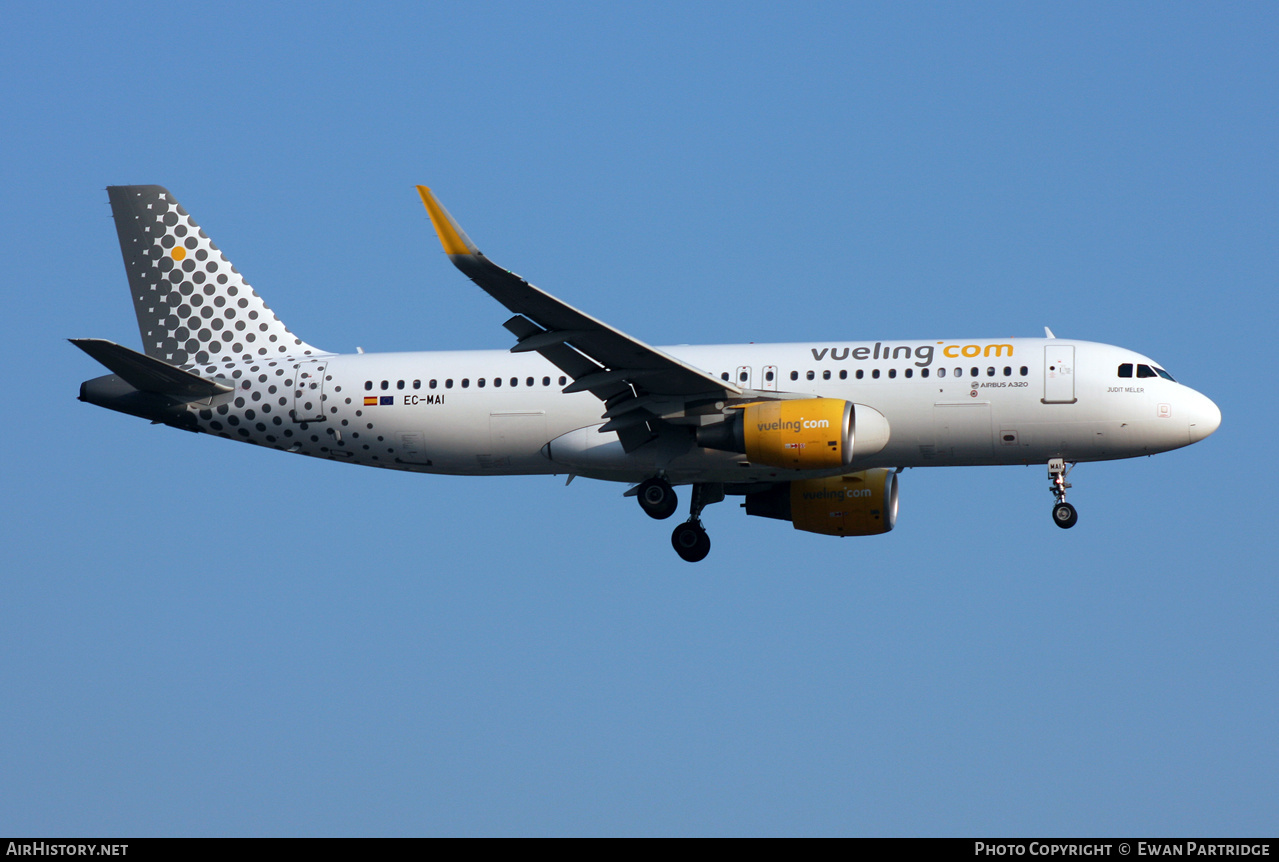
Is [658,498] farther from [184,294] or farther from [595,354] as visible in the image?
[184,294]

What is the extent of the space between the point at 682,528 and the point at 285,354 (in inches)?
446

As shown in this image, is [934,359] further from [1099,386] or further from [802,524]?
[802,524]

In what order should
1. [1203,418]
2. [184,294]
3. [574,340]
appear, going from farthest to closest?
[184,294], [1203,418], [574,340]

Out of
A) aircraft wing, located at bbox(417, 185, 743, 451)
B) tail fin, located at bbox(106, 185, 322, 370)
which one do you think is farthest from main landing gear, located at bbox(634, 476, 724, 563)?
tail fin, located at bbox(106, 185, 322, 370)

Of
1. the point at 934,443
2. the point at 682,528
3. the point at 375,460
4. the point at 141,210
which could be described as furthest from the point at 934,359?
the point at 141,210

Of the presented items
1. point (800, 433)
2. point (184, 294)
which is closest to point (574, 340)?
point (800, 433)

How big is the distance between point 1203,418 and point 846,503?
884cm

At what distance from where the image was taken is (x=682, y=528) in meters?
39.6

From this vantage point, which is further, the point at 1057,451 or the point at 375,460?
the point at 375,460

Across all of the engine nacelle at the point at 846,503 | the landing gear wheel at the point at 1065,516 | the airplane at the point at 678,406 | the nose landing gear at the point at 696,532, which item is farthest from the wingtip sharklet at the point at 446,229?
the landing gear wheel at the point at 1065,516

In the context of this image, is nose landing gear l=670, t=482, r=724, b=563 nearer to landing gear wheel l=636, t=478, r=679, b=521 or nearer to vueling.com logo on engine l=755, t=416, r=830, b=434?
landing gear wheel l=636, t=478, r=679, b=521

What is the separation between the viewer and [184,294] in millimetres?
42062
